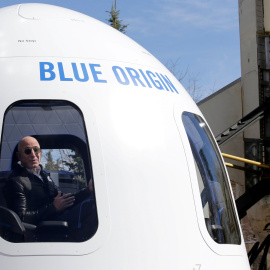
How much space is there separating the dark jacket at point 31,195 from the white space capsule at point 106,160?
3 centimetres

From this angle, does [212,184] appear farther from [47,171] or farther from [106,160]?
[47,171]

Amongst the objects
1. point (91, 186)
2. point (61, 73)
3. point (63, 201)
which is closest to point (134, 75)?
point (61, 73)

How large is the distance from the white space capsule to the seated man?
4 centimetres

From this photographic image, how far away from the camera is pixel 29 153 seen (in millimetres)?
4160

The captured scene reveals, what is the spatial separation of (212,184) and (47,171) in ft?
4.33

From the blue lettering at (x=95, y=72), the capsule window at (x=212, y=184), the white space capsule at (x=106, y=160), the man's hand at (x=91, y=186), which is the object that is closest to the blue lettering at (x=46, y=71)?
the white space capsule at (x=106, y=160)

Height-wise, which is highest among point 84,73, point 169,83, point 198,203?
point 84,73

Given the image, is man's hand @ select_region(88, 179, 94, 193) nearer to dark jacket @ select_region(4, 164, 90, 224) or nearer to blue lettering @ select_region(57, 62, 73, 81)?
dark jacket @ select_region(4, 164, 90, 224)

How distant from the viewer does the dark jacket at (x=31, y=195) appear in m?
4.03

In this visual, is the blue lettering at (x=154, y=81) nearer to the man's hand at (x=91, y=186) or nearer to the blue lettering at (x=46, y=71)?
the blue lettering at (x=46, y=71)

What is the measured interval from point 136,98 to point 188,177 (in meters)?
0.66

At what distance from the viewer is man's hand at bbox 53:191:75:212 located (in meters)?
4.11

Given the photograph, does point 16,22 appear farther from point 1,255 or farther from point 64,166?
point 1,255

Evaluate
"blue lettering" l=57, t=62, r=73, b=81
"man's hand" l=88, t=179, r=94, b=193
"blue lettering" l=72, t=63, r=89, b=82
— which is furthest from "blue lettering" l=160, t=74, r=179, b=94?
"man's hand" l=88, t=179, r=94, b=193
